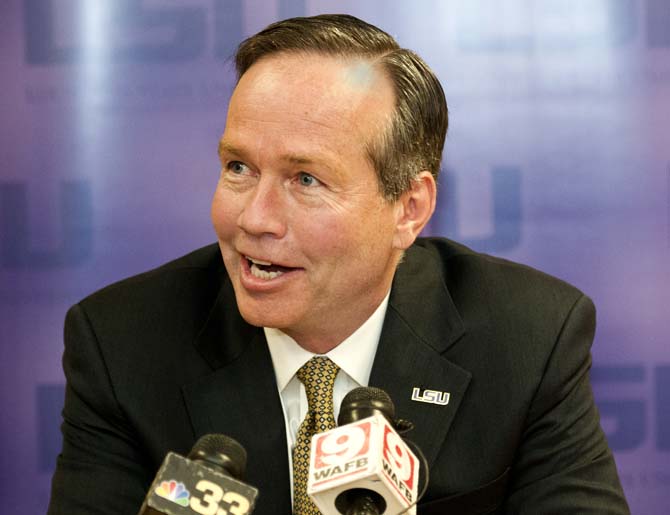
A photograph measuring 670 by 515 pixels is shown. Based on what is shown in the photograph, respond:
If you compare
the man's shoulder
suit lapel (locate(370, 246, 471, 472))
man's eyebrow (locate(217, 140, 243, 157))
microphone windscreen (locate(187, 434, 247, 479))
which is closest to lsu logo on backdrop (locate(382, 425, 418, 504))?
microphone windscreen (locate(187, 434, 247, 479))

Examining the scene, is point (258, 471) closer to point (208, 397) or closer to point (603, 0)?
point (208, 397)

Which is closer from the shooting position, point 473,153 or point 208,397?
point 208,397

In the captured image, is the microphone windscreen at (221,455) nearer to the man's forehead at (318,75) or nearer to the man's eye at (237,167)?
the man's eye at (237,167)

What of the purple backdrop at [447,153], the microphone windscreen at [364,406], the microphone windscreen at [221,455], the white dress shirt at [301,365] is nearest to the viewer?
the microphone windscreen at [221,455]

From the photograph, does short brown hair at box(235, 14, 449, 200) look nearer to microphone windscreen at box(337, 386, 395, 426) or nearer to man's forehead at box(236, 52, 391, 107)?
man's forehead at box(236, 52, 391, 107)

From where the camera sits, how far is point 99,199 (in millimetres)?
3742

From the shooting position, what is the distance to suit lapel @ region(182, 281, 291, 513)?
2.54m

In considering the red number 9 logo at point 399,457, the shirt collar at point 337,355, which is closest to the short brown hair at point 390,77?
the shirt collar at point 337,355

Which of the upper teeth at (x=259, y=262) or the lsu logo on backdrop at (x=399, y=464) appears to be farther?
the upper teeth at (x=259, y=262)

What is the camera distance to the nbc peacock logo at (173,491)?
4.71 feet

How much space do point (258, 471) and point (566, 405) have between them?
83 centimetres

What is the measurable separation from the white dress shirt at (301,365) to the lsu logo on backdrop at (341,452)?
968mm

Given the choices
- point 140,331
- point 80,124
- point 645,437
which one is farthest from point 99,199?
point 645,437

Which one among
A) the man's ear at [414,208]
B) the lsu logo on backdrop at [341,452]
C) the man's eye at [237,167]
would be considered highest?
the man's eye at [237,167]
